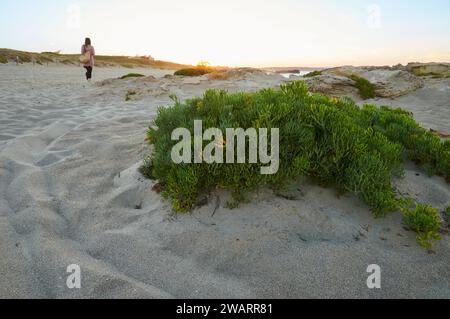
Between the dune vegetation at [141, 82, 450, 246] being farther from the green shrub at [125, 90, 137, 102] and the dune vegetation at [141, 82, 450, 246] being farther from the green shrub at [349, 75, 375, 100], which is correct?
the green shrub at [125, 90, 137, 102]

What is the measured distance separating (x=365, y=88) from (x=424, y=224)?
29.8 feet

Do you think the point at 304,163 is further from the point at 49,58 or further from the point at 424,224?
the point at 49,58

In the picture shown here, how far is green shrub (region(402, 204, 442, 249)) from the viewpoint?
277 centimetres

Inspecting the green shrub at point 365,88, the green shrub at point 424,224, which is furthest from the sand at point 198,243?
the green shrub at point 365,88

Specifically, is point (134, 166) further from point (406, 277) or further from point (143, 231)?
point (406, 277)

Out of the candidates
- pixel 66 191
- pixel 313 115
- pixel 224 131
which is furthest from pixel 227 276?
pixel 66 191

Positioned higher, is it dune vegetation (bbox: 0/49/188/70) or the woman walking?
dune vegetation (bbox: 0/49/188/70)

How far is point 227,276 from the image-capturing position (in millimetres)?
2566

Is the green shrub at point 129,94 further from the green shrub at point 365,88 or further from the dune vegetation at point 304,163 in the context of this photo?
the dune vegetation at point 304,163

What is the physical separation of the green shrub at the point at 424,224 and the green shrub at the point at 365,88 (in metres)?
8.58

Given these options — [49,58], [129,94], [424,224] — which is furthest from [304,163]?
[49,58]

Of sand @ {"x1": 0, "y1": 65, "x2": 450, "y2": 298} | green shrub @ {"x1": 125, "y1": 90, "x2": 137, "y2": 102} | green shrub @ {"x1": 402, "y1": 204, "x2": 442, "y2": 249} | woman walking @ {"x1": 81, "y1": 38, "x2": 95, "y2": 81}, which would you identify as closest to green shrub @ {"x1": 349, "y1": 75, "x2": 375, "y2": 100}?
green shrub @ {"x1": 125, "y1": 90, "x2": 137, "y2": 102}

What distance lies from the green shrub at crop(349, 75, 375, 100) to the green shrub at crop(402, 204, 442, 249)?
858 cm

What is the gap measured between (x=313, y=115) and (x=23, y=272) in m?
2.82
